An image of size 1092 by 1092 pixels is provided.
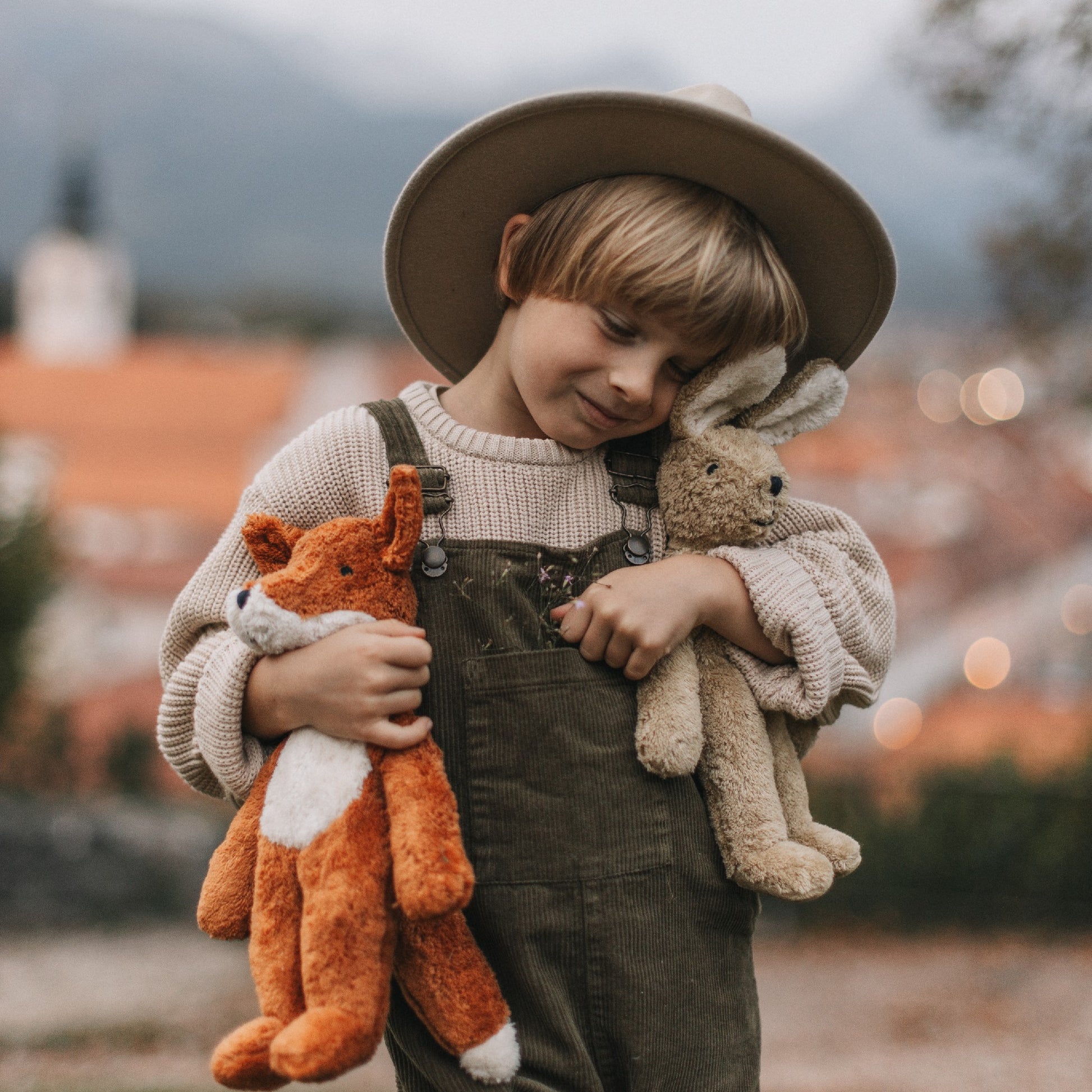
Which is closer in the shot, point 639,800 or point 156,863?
point 639,800

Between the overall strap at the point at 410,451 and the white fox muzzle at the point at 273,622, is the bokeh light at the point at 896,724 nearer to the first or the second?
the overall strap at the point at 410,451

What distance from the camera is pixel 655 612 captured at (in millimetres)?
1220

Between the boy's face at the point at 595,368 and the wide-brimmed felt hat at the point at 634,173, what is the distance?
17 centimetres

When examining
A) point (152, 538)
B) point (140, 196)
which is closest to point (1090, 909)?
point (152, 538)

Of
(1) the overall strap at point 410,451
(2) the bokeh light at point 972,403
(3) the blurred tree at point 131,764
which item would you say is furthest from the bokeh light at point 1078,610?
(1) the overall strap at point 410,451

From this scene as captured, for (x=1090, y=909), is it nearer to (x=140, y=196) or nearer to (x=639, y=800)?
(x=639, y=800)

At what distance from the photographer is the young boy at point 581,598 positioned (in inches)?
46.7

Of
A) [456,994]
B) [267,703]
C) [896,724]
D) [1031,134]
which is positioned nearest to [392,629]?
[267,703]

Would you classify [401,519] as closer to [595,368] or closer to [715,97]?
[595,368]

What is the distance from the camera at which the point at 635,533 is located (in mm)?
1344

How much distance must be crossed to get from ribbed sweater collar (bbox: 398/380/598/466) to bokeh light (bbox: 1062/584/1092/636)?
1311 centimetres

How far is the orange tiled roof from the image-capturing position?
15.5 metres

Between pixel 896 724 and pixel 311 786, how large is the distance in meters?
11.3

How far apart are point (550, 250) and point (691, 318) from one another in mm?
192
